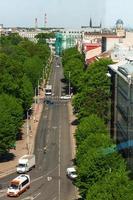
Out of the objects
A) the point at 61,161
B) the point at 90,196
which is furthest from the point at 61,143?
the point at 90,196

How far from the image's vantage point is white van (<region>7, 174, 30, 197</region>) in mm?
59562

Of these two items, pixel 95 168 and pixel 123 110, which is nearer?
pixel 95 168

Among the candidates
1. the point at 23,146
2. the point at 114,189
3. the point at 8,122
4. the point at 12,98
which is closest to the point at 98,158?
the point at 114,189

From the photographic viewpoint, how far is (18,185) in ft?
198

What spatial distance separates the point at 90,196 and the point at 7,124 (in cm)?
2900

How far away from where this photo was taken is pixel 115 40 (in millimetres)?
132000

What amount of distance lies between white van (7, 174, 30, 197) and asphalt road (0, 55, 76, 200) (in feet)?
1.41

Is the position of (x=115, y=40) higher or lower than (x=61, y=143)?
higher

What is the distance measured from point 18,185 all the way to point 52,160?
49.7 ft

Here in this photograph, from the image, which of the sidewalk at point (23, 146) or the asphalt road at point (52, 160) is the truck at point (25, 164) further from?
the sidewalk at point (23, 146)

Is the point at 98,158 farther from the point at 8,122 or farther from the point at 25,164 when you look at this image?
the point at 8,122

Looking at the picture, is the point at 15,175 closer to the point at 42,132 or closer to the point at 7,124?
the point at 7,124

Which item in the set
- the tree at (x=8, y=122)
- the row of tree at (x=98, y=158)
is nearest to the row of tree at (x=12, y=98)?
the tree at (x=8, y=122)

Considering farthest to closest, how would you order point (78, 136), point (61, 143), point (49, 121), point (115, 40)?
point (115, 40) → point (49, 121) → point (61, 143) → point (78, 136)
